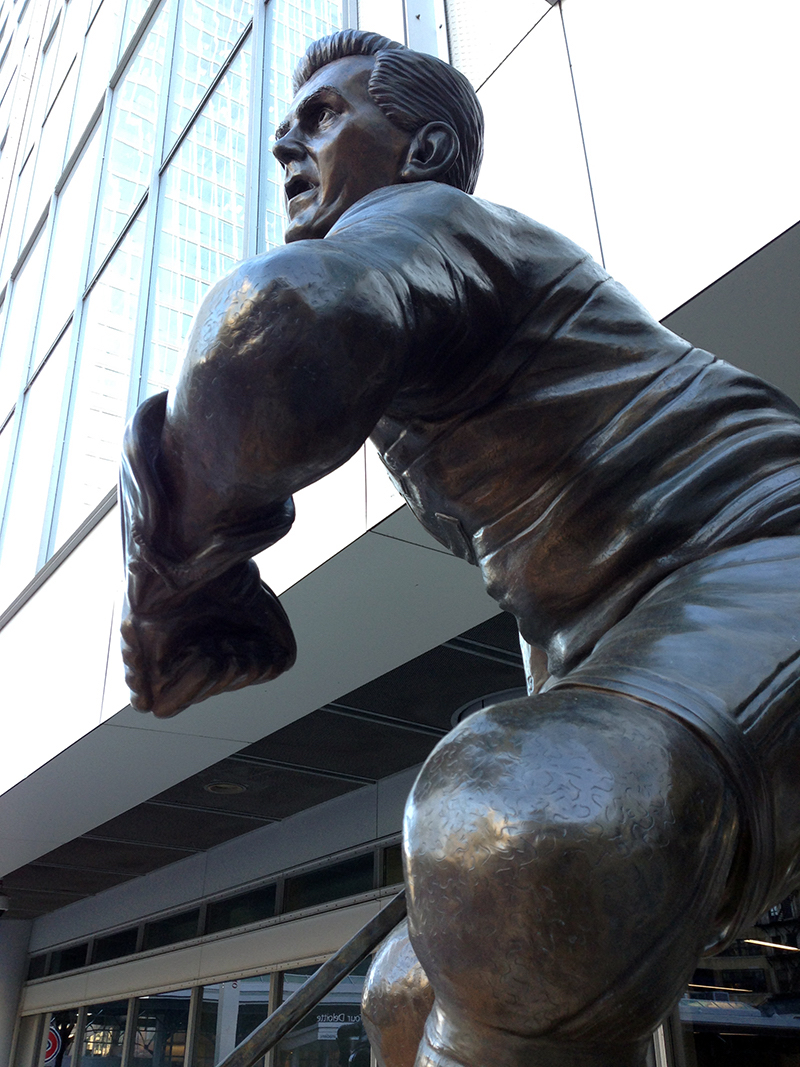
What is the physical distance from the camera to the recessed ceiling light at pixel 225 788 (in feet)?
26.1

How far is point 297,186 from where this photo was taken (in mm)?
1167

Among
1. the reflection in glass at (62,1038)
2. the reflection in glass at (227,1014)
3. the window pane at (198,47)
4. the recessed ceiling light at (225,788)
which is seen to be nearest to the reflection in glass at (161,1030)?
the reflection in glass at (227,1014)

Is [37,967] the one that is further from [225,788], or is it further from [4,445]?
[225,788]

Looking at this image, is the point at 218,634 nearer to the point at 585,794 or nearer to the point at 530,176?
the point at 585,794

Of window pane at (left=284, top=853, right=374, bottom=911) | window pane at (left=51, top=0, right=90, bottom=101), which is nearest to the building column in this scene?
window pane at (left=284, top=853, right=374, bottom=911)

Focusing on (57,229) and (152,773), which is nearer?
(152,773)

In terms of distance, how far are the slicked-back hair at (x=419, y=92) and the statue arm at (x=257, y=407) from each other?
1.64 feet

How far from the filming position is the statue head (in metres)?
1.12

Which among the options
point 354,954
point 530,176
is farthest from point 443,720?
point 354,954

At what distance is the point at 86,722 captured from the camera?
5.74 m

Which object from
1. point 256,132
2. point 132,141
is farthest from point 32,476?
point 256,132

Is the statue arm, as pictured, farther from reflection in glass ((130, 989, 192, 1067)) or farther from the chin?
reflection in glass ((130, 989, 192, 1067))

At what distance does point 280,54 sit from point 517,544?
6.00 m

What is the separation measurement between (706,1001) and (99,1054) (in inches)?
368
